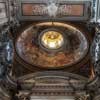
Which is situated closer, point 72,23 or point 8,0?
point 8,0

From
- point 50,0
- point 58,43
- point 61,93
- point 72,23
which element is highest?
point 50,0

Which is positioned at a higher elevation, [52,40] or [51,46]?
[52,40]

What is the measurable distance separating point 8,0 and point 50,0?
4.40 ft

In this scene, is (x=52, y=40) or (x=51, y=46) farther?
(x=52, y=40)

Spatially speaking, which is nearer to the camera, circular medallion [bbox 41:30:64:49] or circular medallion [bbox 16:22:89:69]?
circular medallion [bbox 16:22:89:69]

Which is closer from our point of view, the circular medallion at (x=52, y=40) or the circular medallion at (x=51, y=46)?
the circular medallion at (x=51, y=46)

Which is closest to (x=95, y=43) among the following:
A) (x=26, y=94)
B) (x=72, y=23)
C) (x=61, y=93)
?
(x=72, y=23)

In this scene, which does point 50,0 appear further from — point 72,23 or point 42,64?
point 42,64

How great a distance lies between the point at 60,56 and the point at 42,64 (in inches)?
31.5

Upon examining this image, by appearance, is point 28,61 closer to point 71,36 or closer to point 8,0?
point 71,36

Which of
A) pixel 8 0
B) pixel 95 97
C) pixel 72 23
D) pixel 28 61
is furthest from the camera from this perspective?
pixel 28 61

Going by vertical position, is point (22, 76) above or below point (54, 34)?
below

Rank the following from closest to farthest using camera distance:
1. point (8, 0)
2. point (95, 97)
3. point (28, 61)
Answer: point (8, 0) < point (95, 97) < point (28, 61)

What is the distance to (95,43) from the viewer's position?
13.2 meters
